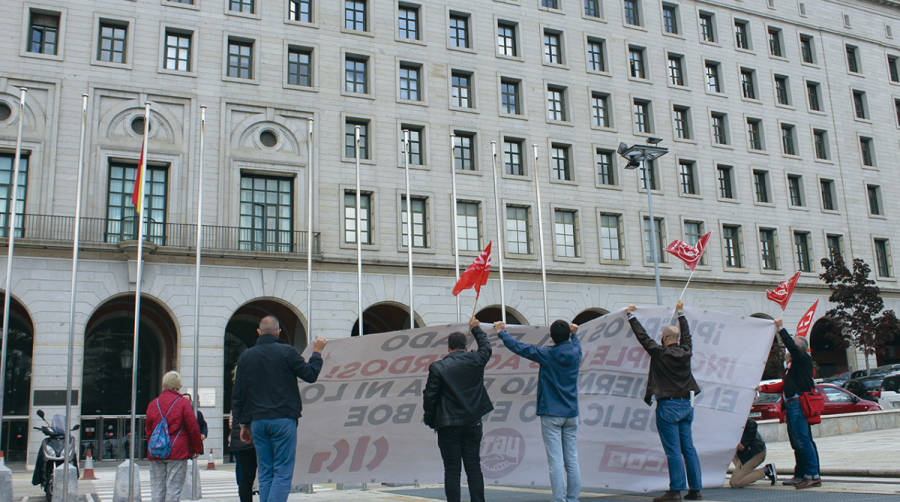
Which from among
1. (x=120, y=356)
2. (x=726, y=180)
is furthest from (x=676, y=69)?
(x=120, y=356)

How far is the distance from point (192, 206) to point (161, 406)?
65.7 feet

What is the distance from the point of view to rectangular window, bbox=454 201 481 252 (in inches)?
1303

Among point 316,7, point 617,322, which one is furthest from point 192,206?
→ point 617,322

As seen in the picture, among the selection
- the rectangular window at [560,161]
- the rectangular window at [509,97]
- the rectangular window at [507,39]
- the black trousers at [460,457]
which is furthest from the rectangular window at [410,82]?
the black trousers at [460,457]

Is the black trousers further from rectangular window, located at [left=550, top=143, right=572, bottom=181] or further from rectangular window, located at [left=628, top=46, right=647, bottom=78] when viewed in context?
rectangular window, located at [left=628, top=46, right=647, bottom=78]

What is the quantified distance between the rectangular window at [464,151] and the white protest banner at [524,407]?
23.8 metres

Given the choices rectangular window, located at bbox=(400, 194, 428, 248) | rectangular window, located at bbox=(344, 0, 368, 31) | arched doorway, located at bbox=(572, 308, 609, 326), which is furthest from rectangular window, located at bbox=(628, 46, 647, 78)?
rectangular window, located at bbox=(400, 194, 428, 248)

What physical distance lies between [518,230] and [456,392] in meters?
26.3

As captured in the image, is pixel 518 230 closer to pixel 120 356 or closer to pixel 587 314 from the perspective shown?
pixel 587 314

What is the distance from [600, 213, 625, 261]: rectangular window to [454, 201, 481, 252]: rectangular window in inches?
246

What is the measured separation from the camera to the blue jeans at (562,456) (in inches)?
345

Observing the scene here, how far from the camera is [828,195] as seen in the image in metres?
43.8

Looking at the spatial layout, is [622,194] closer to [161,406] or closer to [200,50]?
[200,50]

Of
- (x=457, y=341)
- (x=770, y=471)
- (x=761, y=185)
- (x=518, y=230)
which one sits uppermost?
(x=761, y=185)
